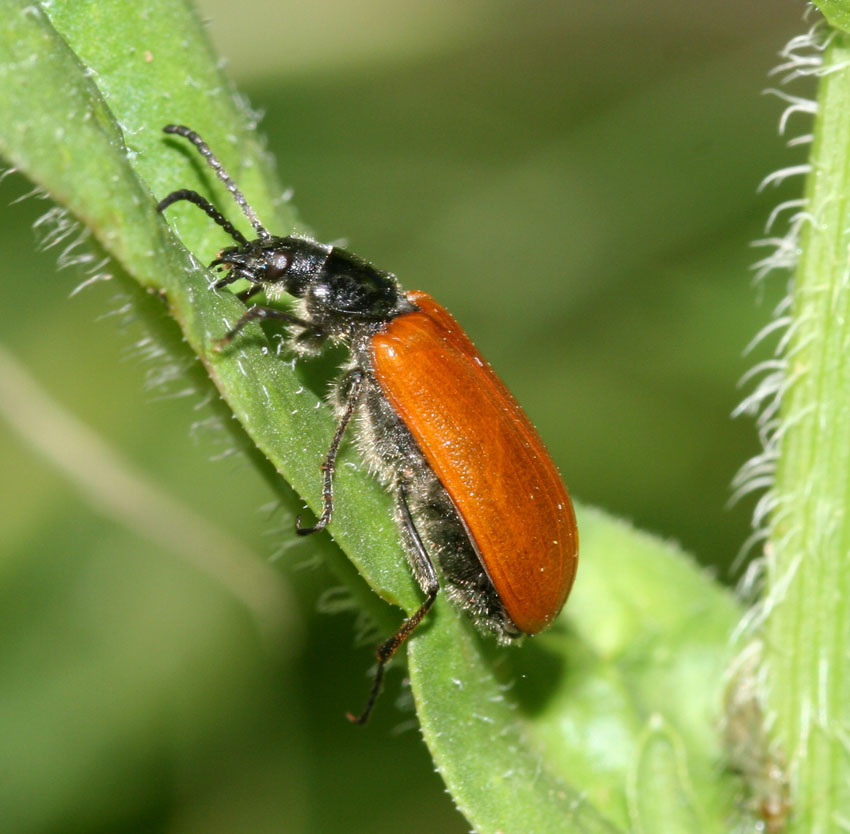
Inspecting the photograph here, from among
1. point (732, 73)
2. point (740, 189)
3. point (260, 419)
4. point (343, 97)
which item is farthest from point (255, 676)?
point (732, 73)

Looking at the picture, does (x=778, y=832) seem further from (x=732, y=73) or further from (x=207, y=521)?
(x=732, y=73)

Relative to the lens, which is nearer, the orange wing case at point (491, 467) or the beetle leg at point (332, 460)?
the beetle leg at point (332, 460)

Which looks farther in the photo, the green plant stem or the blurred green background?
the blurred green background

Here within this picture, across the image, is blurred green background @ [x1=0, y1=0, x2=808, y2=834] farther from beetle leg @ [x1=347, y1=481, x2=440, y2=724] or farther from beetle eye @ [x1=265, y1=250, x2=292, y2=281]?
beetle eye @ [x1=265, y1=250, x2=292, y2=281]

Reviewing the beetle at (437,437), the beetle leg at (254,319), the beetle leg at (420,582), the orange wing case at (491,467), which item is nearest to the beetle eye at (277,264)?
the beetle at (437,437)

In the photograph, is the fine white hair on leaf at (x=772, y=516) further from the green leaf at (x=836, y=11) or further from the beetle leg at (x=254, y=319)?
the beetle leg at (x=254, y=319)

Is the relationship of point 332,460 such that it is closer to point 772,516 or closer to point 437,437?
point 437,437

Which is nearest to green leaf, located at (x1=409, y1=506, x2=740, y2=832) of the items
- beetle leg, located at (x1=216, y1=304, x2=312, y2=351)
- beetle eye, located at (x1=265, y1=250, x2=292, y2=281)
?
beetle leg, located at (x1=216, y1=304, x2=312, y2=351)
